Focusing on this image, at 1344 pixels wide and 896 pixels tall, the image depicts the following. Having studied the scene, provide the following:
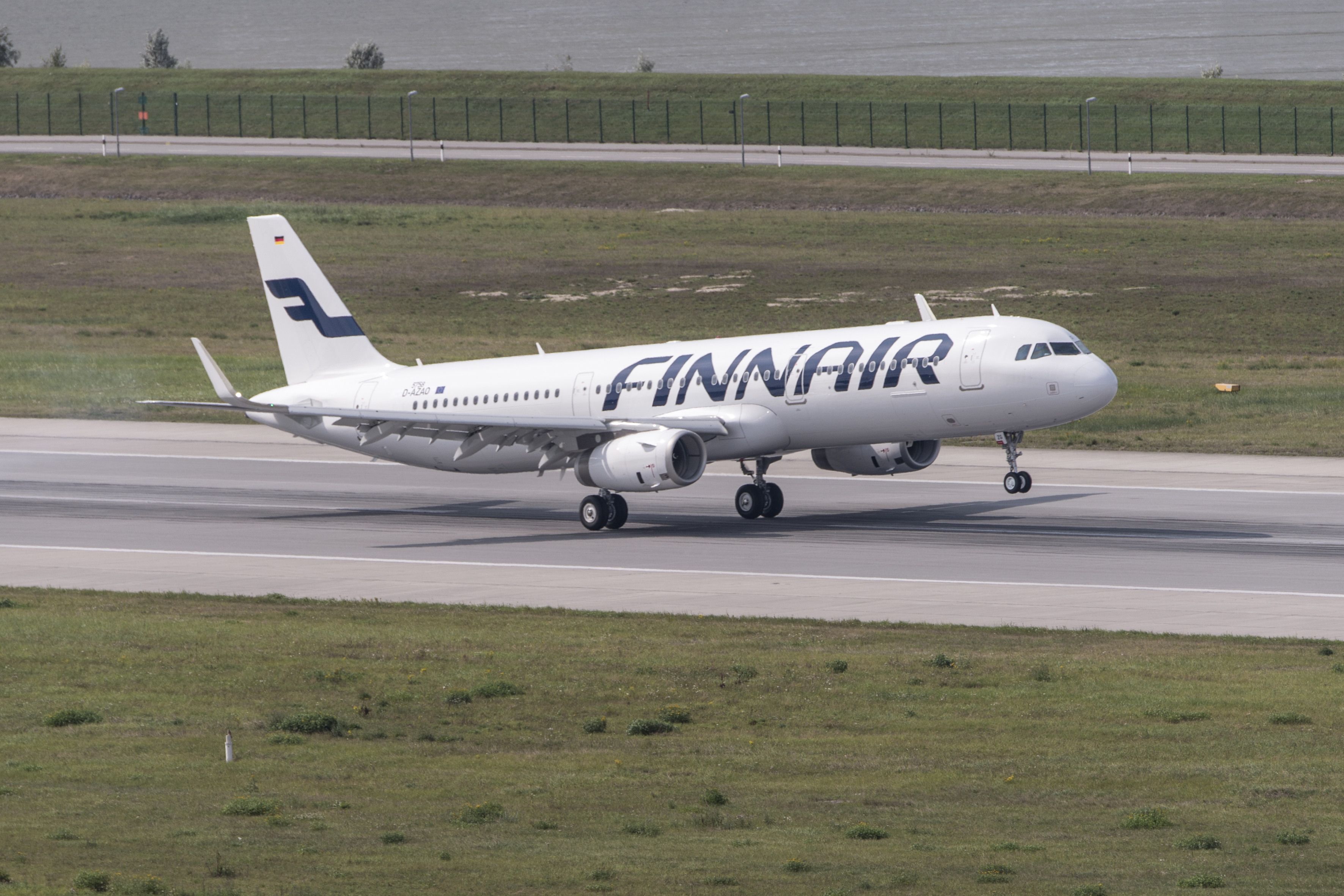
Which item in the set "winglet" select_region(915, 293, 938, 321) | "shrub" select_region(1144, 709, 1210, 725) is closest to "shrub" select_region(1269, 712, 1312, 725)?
"shrub" select_region(1144, 709, 1210, 725)

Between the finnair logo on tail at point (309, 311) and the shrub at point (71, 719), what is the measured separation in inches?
1136

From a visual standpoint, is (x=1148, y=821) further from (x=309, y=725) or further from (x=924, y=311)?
(x=924, y=311)

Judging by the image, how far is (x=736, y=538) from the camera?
149 ft

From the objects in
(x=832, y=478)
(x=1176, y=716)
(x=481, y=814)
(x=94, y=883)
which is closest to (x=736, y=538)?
(x=832, y=478)

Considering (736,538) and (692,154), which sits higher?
(692,154)

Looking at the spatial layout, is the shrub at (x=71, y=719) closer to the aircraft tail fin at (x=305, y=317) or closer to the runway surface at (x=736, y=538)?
the runway surface at (x=736, y=538)

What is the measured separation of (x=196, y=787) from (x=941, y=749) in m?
9.05

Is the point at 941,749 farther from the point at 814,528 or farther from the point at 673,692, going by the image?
the point at 814,528

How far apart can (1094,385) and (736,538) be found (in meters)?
9.13

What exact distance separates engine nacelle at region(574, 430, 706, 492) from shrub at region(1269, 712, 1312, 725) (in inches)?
842

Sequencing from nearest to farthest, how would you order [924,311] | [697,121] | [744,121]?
[924,311]
[744,121]
[697,121]

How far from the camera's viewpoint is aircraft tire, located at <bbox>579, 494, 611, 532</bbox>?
47031 mm

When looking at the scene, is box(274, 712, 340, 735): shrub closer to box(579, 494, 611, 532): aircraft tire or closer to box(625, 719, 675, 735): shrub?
box(625, 719, 675, 735): shrub

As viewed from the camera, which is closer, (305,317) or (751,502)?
(751,502)
